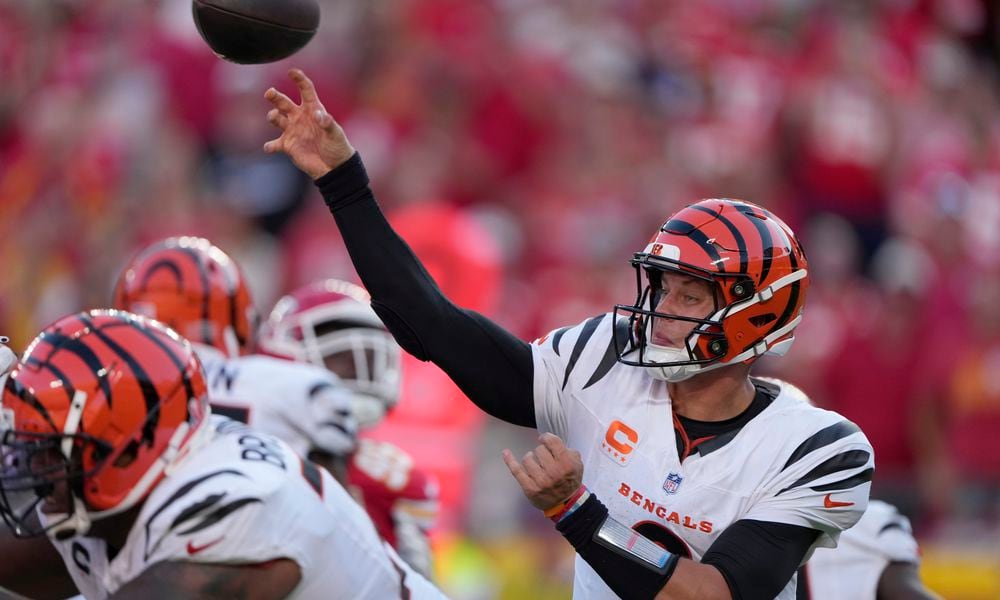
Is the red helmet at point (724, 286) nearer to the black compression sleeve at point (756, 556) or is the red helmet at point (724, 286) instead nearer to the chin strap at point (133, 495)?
the black compression sleeve at point (756, 556)

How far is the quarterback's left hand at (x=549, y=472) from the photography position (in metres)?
3.64

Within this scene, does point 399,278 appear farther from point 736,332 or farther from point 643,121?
point 643,121

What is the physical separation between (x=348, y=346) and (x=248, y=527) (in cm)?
227

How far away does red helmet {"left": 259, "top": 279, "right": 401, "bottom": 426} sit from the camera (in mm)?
5707

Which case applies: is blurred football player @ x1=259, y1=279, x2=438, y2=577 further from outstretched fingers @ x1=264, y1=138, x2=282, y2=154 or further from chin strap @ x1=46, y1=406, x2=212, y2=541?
chin strap @ x1=46, y1=406, x2=212, y2=541

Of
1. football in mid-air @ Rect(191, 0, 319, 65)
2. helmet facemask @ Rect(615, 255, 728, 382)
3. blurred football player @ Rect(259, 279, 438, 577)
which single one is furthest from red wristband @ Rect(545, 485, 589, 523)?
blurred football player @ Rect(259, 279, 438, 577)

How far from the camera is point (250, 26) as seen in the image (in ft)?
13.9

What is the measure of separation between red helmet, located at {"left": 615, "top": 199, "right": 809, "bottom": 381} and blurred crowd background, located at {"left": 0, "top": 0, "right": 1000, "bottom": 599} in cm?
446

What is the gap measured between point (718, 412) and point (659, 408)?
0.51 ft

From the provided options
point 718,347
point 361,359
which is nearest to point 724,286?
point 718,347

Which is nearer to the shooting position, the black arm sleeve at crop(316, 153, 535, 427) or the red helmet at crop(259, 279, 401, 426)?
the black arm sleeve at crop(316, 153, 535, 427)

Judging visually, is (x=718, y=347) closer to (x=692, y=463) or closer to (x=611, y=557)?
(x=692, y=463)

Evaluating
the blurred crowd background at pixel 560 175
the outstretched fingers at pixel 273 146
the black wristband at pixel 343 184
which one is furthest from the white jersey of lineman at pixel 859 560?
the blurred crowd background at pixel 560 175

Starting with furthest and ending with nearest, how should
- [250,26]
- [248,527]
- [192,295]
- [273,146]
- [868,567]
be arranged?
[192,295], [868,567], [250,26], [273,146], [248,527]
